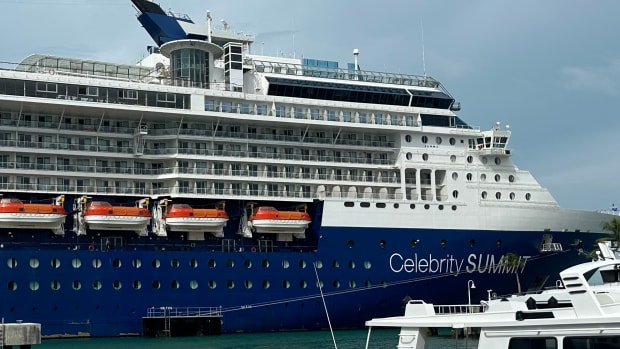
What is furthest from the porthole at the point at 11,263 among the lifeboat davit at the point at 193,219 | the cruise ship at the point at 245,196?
the lifeboat davit at the point at 193,219

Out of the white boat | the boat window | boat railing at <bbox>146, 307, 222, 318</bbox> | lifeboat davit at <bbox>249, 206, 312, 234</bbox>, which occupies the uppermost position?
lifeboat davit at <bbox>249, 206, 312, 234</bbox>

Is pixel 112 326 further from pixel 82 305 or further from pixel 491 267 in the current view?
pixel 491 267

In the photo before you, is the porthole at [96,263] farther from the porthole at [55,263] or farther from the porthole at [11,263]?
the porthole at [11,263]

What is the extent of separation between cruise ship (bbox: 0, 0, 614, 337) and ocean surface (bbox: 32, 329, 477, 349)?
0.73m

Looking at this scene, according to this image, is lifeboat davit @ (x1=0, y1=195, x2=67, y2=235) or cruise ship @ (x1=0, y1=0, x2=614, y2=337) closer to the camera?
lifeboat davit @ (x1=0, y1=195, x2=67, y2=235)

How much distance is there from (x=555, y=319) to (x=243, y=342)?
2081 cm

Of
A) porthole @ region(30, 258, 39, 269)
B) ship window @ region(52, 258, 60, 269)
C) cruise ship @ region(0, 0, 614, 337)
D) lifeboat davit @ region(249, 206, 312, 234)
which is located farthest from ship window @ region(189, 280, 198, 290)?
porthole @ region(30, 258, 39, 269)

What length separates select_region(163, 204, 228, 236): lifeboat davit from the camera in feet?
114

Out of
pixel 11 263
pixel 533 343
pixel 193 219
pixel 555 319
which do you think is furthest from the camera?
pixel 193 219

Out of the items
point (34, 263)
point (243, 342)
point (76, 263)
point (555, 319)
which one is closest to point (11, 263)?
point (34, 263)

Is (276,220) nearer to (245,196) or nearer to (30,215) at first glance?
(245,196)

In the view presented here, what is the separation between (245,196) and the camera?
36.8 metres

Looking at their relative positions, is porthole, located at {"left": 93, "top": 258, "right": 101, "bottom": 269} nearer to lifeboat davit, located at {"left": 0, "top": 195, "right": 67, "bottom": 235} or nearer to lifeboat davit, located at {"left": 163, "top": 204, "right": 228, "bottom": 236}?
lifeboat davit, located at {"left": 0, "top": 195, "right": 67, "bottom": 235}

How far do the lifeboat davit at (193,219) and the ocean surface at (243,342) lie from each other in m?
4.41
